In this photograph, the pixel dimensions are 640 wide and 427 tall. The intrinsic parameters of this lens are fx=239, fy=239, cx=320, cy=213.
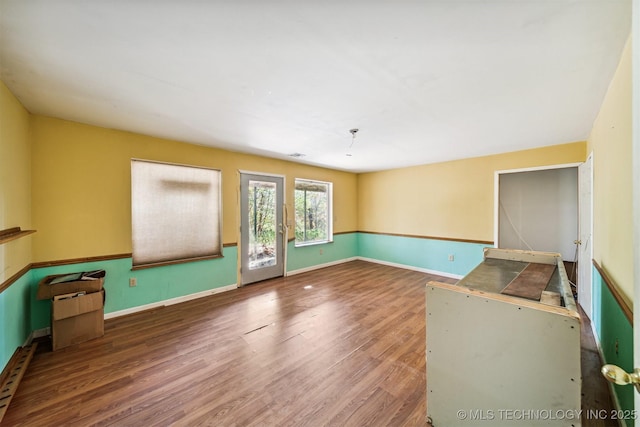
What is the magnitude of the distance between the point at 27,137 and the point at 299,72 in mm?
2870

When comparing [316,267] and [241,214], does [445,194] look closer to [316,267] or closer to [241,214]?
[316,267]

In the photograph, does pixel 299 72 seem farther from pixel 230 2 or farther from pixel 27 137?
pixel 27 137

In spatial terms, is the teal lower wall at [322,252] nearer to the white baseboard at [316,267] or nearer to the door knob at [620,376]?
the white baseboard at [316,267]

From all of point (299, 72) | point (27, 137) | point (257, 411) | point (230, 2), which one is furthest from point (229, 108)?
point (257, 411)

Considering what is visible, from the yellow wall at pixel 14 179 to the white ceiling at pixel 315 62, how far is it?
18 centimetres

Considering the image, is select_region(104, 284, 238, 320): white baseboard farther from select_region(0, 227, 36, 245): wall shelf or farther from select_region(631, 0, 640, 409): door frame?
select_region(631, 0, 640, 409): door frame

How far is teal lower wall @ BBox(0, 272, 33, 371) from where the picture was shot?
6.12 ft

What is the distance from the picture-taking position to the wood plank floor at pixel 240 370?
1.56m

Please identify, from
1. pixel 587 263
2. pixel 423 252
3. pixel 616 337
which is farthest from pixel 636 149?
pixel 423 252

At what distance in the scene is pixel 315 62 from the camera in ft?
5.19

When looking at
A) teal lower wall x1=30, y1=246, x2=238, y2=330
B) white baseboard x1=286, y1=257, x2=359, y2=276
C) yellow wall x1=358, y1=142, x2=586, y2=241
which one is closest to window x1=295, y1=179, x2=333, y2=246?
white baseboard x1=286, y1=257, x2=359, y2=276

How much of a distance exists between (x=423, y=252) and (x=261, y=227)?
3.34m

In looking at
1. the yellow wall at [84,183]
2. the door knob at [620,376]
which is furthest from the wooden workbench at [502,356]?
the yellow wall at [84,183]

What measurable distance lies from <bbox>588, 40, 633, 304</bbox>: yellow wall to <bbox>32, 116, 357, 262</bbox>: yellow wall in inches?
169
